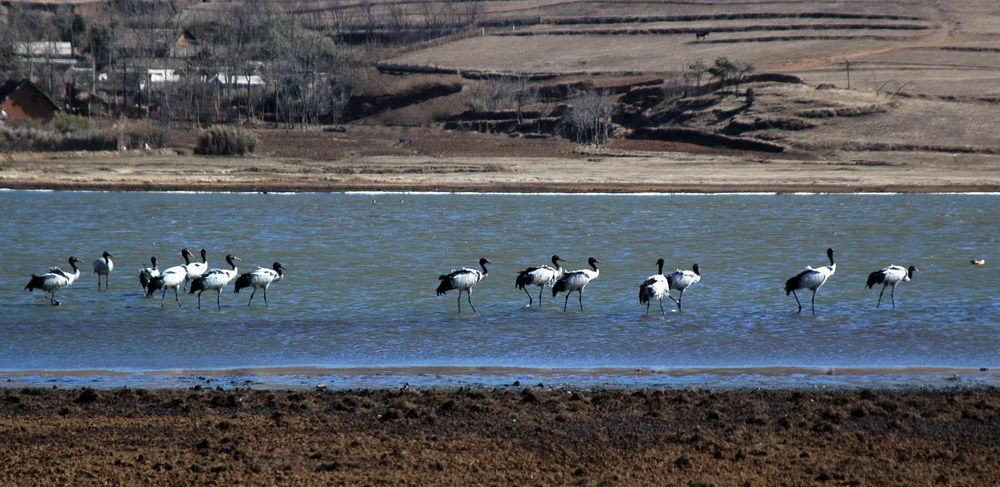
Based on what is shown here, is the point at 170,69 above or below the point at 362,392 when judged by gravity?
above

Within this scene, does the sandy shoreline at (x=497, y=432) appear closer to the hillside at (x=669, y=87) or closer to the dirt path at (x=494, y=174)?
the dirt path at (x=494, y=174)

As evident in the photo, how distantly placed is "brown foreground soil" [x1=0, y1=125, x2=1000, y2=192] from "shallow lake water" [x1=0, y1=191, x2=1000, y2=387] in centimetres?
535

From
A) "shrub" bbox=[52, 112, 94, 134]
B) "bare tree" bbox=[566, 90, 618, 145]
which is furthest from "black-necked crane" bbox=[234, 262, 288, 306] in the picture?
"bare tree" bbox=[566, 90, 618, 145]

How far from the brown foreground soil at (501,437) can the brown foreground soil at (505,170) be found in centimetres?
2684

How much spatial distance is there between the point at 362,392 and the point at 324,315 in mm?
5538

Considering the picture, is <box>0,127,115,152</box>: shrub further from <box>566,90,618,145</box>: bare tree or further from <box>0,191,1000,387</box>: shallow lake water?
<box>566,90,618,145</box>: bare tree

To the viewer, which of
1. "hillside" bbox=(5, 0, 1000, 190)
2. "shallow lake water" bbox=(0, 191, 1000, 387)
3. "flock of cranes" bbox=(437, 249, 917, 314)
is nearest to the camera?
"shallow lake water" bbox=(0, 191, 1000, 387)

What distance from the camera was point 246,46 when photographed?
9812 cm

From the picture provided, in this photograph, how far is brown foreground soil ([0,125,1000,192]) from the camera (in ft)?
121

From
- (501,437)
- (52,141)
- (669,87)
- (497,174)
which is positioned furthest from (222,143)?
(501,437)

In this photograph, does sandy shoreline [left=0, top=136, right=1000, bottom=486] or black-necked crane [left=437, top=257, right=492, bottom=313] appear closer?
sandy shoreline [left=0, top=136, right=1000, bottom=486]

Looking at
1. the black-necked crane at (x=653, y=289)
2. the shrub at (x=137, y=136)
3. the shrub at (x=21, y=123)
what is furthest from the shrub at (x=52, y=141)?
the black-necked crane at (x=653, y=289)

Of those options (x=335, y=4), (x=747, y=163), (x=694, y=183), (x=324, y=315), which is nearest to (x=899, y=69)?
(x=747, y=163)

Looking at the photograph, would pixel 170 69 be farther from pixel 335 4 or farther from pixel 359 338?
pixel 359 338
